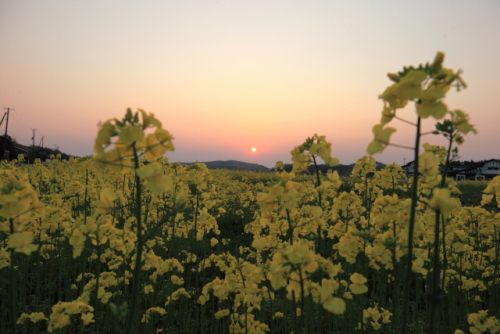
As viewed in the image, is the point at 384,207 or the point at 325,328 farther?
the point at 325,328

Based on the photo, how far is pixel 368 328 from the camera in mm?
4551

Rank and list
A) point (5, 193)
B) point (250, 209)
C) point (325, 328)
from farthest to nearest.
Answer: point (250, 209) < point (325, 328) < point (5, 193)

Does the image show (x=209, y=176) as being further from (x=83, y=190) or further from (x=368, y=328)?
(x=368, y=328)

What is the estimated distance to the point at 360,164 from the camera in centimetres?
573

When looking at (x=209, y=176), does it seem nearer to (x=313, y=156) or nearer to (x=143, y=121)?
(x=313, y=156)

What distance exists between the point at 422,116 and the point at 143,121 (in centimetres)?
152

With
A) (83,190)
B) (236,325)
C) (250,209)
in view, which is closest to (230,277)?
(236,325)

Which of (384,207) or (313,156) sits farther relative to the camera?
(313,156)

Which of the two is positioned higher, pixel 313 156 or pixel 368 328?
pixel 313 156

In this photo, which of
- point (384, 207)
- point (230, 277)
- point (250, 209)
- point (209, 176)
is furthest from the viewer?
point (250, 209)

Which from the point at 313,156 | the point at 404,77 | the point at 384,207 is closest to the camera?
the point at 404,77

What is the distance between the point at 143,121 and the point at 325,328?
15.3ft

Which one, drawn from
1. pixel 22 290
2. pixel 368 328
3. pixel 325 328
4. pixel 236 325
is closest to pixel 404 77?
pixel 236 325

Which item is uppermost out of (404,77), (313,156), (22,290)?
(404,77)
